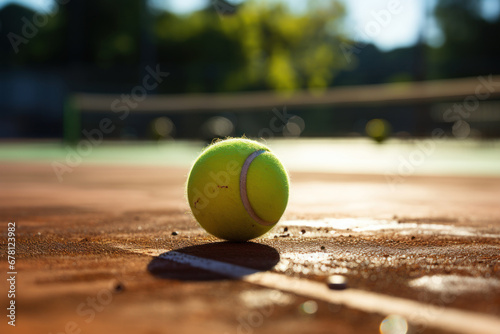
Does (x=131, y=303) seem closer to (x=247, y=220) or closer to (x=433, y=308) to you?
(x=433, y=308)

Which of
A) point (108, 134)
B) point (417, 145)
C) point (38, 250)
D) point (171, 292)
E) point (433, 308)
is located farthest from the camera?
point (108, 134)

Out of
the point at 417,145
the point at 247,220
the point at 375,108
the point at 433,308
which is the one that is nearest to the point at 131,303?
the point at 433,308

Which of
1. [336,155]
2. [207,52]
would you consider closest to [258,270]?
[336,155]

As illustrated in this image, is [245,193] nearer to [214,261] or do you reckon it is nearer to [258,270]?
[214,261]

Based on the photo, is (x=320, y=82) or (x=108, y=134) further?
(x=320, y=82)

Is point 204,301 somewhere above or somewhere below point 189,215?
above

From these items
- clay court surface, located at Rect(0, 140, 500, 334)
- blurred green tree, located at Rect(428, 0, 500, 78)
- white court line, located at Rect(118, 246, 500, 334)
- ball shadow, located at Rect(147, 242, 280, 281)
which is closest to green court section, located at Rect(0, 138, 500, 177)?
clay court surface, located at Rect(0, 140, 500, 334)
